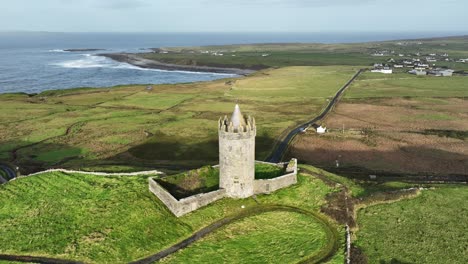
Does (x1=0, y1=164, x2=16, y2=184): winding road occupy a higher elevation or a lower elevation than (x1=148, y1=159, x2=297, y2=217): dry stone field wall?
lower

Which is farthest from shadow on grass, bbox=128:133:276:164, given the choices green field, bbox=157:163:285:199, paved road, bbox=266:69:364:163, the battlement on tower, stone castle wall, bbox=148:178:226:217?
the battlement on tower

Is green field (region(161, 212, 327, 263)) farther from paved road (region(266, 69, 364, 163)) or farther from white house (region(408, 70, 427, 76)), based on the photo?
white house (region(408, 70, 427, 76))

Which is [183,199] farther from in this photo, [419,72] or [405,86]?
[419,72]

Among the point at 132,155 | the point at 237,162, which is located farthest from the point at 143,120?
the point at 237,162

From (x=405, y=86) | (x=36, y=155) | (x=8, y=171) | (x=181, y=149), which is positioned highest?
(x=405, y=86)

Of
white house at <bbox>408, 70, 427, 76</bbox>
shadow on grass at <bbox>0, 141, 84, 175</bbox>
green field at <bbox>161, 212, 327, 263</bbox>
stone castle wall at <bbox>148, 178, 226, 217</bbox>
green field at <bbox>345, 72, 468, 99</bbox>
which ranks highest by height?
white house at <bbox>408, 70, 427, 76</bbox>

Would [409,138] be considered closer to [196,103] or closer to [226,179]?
[226,179]

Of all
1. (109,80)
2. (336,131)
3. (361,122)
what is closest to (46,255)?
(336,131)
